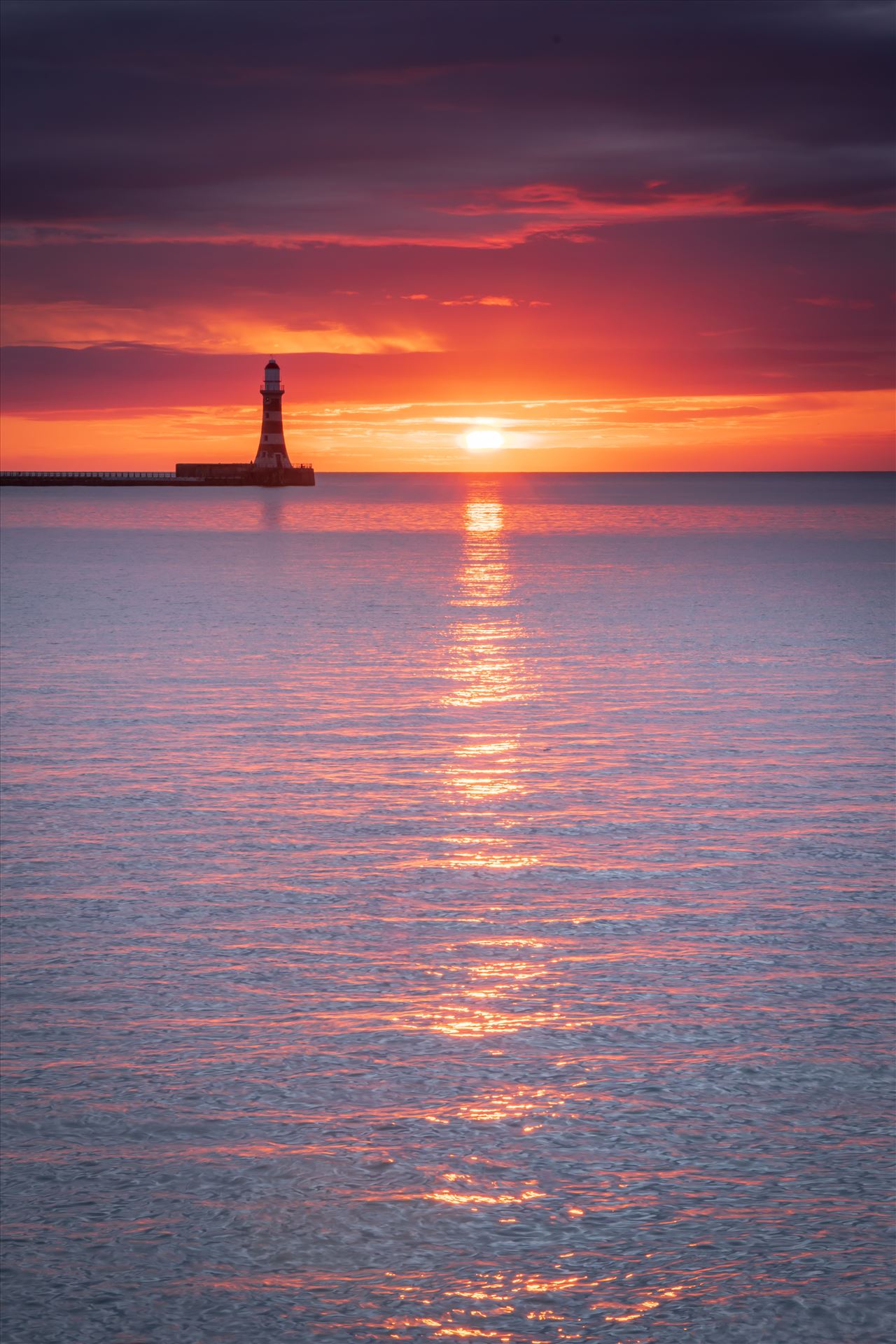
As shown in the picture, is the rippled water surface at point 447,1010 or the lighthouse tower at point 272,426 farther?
the lighthouse tower at point 272,426

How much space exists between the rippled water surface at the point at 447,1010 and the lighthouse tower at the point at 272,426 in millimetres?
114086

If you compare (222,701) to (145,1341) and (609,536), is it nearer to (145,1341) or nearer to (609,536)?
(145,1341)

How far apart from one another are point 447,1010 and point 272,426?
137145mm

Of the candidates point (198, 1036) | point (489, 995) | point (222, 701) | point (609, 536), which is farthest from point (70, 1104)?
point (609, 536)

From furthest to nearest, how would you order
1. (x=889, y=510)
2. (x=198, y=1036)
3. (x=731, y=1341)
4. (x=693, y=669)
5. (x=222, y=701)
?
1. (x=889, y=510)
2. (x=693, y=669)
3. (x=222, y=701)
4. (x=198, y=1036)
5. (x=731, y=1341)

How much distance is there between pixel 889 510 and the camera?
109m

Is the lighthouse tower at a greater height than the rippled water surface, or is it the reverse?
the lighthouse tower

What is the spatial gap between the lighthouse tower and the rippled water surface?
374 ft

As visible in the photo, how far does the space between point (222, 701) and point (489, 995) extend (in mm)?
10304

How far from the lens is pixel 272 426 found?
461ft

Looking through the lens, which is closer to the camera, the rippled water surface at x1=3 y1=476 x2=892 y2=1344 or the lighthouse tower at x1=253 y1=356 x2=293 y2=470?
the rippled water surface at x1=3 y1=476 x2=892 y2=1344

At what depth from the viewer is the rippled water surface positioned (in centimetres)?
479

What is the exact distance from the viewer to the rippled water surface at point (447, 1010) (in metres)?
4.79

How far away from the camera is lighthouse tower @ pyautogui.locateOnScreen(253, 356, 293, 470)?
424 ft
